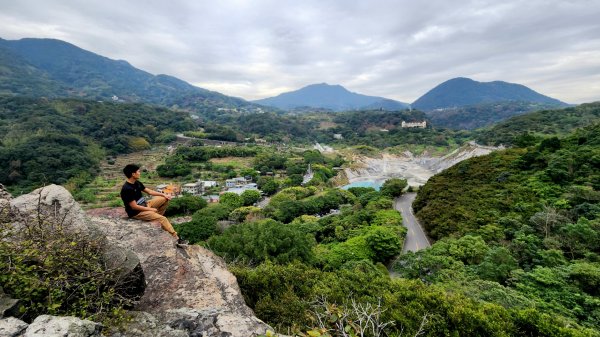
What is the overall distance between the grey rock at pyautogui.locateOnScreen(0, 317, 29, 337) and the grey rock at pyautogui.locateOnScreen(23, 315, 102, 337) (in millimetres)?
90

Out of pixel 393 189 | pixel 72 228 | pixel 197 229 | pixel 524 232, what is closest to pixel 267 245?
pixel 72 228

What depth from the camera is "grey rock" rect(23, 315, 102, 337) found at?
2549mm

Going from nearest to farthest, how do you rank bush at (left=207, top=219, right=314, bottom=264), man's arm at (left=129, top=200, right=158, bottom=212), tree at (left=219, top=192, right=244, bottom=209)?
man's arm at (left=129, top=200, right=158, bottom=212) → bush at (left=207, top=219, right=314, bottom=264) → tree at (left=219, top=192, right=244, bottom=209)

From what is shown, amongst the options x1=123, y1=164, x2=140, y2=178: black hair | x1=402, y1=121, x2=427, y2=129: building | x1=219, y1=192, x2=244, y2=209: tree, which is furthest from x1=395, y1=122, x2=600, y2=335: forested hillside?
x1=402, y1=121, x2=427, y2=129: building

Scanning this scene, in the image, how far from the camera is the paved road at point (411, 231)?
2005 cm

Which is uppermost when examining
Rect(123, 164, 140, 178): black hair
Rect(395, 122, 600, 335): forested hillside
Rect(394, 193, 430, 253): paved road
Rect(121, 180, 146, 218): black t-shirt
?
Rect(123, 164, 140, 178): black hair

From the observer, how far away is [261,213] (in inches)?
1288

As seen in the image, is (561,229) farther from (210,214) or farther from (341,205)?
(210,214)

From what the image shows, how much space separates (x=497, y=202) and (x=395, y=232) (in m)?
7.46

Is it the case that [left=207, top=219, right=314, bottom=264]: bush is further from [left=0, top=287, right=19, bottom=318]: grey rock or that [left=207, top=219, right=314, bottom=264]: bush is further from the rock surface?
the rock surface

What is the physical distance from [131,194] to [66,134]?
3015 inches

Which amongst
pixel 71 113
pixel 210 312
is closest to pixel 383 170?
pixel 210 312

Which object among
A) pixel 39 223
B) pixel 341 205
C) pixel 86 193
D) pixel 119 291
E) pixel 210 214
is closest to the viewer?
pixel 39 223

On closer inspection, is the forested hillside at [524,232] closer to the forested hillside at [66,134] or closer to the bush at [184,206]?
the bush at [184,206]
